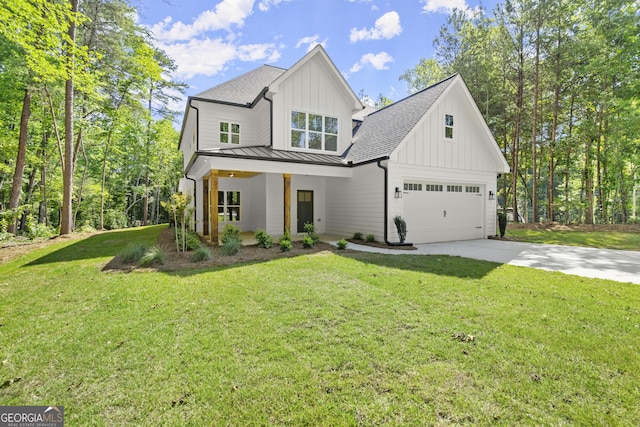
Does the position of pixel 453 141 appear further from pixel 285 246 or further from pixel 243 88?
pixel 243 88

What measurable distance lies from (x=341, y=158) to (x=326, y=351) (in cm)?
1050

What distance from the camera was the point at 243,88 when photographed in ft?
46.2

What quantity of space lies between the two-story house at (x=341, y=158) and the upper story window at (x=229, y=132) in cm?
4

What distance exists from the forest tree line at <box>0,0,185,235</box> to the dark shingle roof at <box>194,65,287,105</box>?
181 inches

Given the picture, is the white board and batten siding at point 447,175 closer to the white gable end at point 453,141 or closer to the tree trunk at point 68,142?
the white gable end at point 453,141

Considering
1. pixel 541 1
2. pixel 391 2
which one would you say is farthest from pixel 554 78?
pixel 391 2

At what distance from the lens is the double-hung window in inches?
556

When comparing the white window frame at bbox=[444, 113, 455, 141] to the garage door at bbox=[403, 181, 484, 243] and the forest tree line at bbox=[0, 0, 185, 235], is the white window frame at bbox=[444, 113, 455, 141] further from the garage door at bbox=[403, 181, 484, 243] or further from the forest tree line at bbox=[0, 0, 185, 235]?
the forest tree line at bbox=[0, 0, 185, 235]

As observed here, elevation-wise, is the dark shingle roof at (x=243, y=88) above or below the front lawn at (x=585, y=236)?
above

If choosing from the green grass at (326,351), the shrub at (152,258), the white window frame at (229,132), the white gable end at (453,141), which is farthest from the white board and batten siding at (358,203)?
the shrub at (152,258)

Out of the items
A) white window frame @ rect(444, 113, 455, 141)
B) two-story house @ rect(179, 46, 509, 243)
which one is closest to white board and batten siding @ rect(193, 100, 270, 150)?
two-story house @ rect(179, 46, 509, 243)

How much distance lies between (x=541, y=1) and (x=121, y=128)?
26.4 metres

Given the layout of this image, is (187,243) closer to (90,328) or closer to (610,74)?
(90,328)

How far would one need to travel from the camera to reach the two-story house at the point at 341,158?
1088 cm
